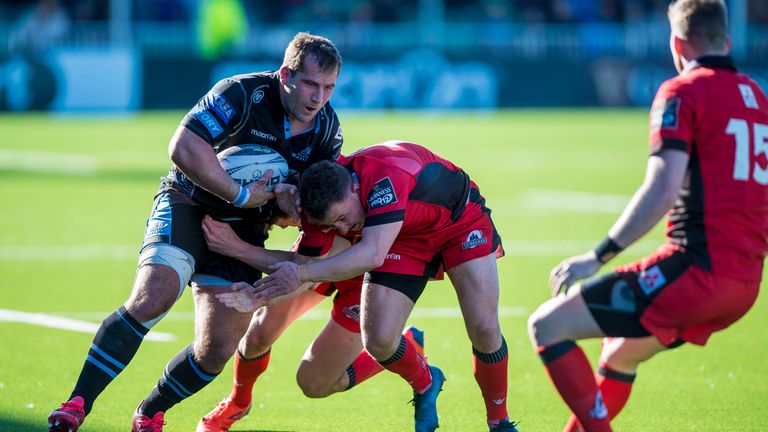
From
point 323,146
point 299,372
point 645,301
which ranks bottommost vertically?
point 299,372

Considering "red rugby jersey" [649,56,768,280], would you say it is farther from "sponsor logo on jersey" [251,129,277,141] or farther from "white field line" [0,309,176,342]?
"white field line" [0,309,176,342]

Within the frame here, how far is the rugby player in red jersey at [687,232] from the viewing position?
4.93 meters

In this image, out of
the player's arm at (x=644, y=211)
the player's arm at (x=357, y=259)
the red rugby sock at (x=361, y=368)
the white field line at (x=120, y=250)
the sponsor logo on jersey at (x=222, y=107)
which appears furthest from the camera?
the white field line at (x=120, y=250)

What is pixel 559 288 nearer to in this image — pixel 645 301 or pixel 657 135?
pixel 645 301

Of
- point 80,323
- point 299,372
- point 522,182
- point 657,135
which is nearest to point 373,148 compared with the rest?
point 299,372

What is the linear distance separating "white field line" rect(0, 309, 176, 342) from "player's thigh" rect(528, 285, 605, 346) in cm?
409

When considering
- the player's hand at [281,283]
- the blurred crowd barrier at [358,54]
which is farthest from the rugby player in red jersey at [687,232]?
the blurred crowd barrier at [358,54]

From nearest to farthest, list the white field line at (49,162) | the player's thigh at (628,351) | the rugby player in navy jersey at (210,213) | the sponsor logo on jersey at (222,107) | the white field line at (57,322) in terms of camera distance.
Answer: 1. the player's thigh at (628,351)
2. the rugby player in navy jersey at (210,213)
3. the sponsor logo on jersey at (222,107)
4. the white field line at (57,322)
5. the white field line at (49,162)

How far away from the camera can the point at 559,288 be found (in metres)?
4.98

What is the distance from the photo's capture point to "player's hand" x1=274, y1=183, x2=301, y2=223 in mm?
5980

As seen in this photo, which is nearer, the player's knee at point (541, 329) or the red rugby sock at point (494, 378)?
the player's knee at point (541, 329)

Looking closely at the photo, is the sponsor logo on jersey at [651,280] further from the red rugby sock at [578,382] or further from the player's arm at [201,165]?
the player's arm at [201,165]

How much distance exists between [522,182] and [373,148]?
12.1 m

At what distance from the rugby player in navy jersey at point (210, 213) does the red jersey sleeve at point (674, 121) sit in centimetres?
186
